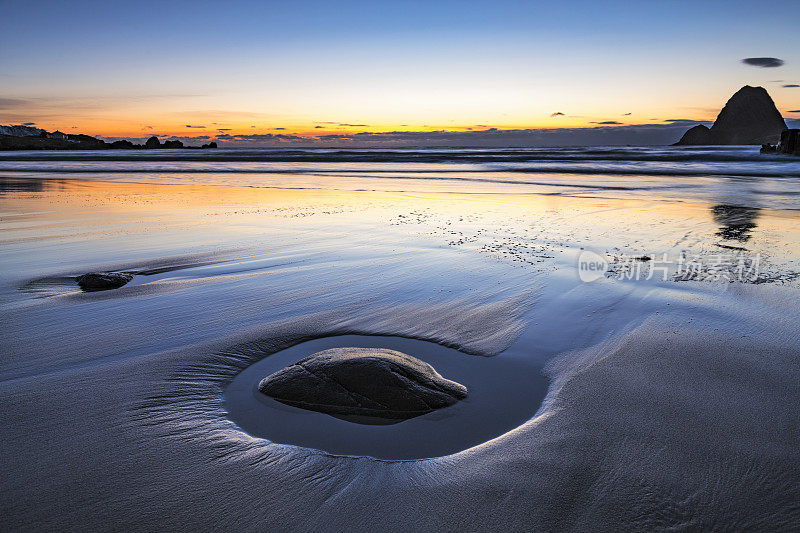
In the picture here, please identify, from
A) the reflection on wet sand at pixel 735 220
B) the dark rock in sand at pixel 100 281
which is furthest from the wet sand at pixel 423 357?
the reflection on wet sand at pixel 735 220

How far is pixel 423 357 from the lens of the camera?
3203mm

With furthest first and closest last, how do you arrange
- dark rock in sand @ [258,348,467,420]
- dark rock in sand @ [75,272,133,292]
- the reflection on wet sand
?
the reflection on wet sand → dark rock in sand @ [75,272,133,292] → dark rock in sand @ [258,348,467,420]

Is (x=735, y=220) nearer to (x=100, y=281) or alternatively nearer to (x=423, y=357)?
(x=423, y=357)

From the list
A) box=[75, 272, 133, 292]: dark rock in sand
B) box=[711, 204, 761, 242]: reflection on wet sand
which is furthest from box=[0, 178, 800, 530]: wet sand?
box=[711, 204, 761, 242]: reflection on wet sand

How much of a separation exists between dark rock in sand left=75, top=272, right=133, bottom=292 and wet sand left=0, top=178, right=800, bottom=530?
0.12 metres

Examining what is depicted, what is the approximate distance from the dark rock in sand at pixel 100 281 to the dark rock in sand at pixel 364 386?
2.72 metres

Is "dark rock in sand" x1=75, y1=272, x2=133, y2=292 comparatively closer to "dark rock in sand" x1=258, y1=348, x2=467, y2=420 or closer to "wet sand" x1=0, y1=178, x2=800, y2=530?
"wet sand" x1=0, y1=178, x2=800, y2=530

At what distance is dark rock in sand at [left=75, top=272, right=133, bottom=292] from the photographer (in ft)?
14.9

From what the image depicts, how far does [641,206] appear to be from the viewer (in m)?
10.4

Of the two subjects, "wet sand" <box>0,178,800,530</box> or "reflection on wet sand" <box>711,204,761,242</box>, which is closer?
"wet sand" <box>0,178,800,530</box>

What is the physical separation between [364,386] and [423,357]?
2.24ft

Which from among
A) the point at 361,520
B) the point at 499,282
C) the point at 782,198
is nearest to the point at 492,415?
the point at 361,520

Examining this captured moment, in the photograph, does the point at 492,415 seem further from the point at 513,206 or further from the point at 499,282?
the point at 513,206

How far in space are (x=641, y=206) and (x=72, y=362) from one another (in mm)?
10621
